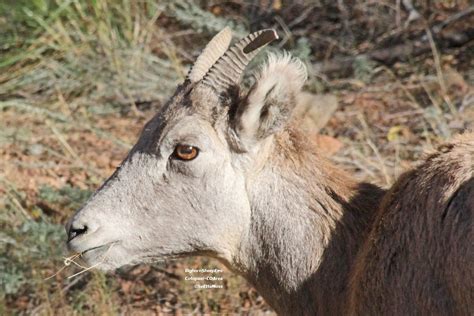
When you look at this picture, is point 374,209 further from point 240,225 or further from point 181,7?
point 181,7

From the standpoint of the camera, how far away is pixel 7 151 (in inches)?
354

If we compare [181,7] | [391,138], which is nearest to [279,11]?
[181,7]

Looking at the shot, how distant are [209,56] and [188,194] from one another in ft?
2.83

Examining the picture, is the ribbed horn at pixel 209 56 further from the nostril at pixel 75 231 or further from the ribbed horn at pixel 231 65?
the nostril at pixel 75 231

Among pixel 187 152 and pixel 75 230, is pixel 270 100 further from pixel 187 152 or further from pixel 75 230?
pixel 75 230

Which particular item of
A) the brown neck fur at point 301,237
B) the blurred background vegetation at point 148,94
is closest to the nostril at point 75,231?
the brown neck fur at point 301,237

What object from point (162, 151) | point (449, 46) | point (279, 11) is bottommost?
point (162, 151)

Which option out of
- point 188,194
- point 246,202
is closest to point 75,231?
point 188,194

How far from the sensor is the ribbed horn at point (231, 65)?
461 centimetres

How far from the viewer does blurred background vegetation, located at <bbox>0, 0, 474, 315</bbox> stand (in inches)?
280

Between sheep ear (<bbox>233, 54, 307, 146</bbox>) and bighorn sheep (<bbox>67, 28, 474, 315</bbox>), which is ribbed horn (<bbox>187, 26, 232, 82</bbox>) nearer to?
bighorn sheep (<bbox>67, 28, 474, 315</bbox>)

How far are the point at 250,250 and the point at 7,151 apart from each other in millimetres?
4939

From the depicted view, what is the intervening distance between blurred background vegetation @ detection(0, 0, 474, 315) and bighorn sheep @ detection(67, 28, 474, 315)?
2.19 meters

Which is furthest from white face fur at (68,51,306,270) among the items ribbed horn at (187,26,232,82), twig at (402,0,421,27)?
twig at (402,0,421,27)
